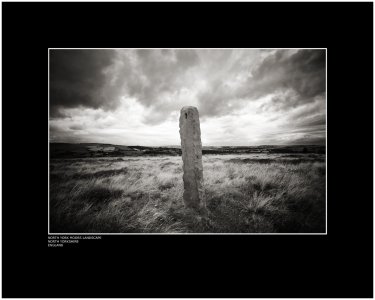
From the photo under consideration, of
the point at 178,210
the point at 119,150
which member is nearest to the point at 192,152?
the point at 178,210

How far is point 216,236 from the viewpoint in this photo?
2.65 metres

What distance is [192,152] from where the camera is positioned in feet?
9.23

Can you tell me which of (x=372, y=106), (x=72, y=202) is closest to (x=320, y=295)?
(x=372, y=106)

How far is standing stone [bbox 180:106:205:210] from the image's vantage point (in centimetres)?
279

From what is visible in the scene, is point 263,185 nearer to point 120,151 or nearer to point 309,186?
point 309,186

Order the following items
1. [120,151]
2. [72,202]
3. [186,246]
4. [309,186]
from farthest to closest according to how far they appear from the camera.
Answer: [120,151] → [309,186] → [72,202] → [186,246]

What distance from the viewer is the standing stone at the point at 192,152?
2.79m

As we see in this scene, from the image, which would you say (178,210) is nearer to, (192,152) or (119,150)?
(192,152)

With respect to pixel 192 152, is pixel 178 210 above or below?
A: below

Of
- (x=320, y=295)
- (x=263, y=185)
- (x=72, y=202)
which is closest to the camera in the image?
(x=320, y=295)

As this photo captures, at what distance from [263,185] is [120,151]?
12750mm

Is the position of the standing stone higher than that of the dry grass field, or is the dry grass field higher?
the standing stone

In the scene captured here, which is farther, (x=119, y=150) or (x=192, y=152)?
(x=119, y=150)

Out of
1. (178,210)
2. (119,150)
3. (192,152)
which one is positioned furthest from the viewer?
(119,150)
